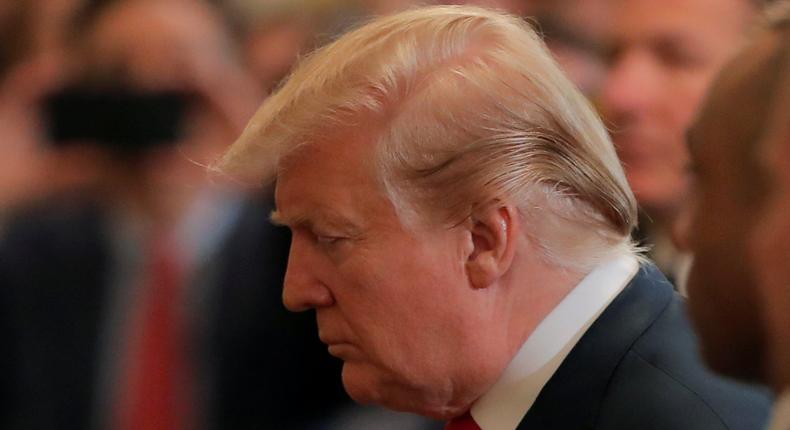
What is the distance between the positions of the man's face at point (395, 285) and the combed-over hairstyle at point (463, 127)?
0.03 meters

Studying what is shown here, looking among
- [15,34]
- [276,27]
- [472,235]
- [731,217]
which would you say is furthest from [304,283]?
[15,34]

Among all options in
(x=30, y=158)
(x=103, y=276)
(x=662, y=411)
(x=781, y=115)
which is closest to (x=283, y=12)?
(x=30, y=158)

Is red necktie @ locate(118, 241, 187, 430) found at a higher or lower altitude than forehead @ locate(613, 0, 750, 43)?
lower

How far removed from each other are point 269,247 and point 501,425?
1.73 m

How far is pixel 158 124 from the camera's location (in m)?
3.99

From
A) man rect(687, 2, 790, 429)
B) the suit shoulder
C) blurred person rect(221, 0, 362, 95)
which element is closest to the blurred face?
man rect(687, 2, 790, 429)

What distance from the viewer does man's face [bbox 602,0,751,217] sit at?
3600 millimetres

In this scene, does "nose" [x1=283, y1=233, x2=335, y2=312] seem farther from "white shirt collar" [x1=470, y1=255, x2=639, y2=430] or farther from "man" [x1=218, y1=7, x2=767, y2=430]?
"white shirt collar" [x1=470, y1=255, x2=639, y2=430]

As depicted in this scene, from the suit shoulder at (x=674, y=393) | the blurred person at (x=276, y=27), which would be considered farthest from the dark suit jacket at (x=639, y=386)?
the blurred person at (x=276, y=27)

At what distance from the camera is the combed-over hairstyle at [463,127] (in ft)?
6.64

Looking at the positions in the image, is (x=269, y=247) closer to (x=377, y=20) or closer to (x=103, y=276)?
(x=103, y=276)

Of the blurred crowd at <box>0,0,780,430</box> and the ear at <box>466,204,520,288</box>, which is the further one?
the blurred crowd at <box>0,0,780,430</box>

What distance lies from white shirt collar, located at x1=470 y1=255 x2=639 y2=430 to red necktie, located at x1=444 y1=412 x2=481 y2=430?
2 centimetres

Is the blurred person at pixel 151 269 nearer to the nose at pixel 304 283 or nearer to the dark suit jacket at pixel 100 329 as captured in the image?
the dark suit jacket at pixel 100 329
